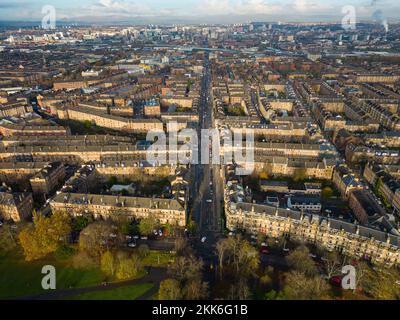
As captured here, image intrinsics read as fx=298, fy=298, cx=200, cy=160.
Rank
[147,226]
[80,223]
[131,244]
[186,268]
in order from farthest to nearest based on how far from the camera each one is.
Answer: [80,223] < [147,226] < [131,244] < [186,268]

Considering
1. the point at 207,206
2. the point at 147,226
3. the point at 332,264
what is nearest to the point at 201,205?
the point at 207,206

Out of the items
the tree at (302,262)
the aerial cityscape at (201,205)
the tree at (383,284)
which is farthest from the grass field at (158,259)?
the tree at (383,284)

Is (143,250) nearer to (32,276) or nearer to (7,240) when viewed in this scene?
(32,276)

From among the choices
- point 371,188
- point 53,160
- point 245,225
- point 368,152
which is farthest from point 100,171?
point 368,152

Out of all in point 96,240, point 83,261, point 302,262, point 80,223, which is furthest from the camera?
point 80,223

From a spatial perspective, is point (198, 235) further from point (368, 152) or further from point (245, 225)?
point (368, 152)

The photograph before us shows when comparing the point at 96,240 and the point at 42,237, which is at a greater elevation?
the point at 42,237
